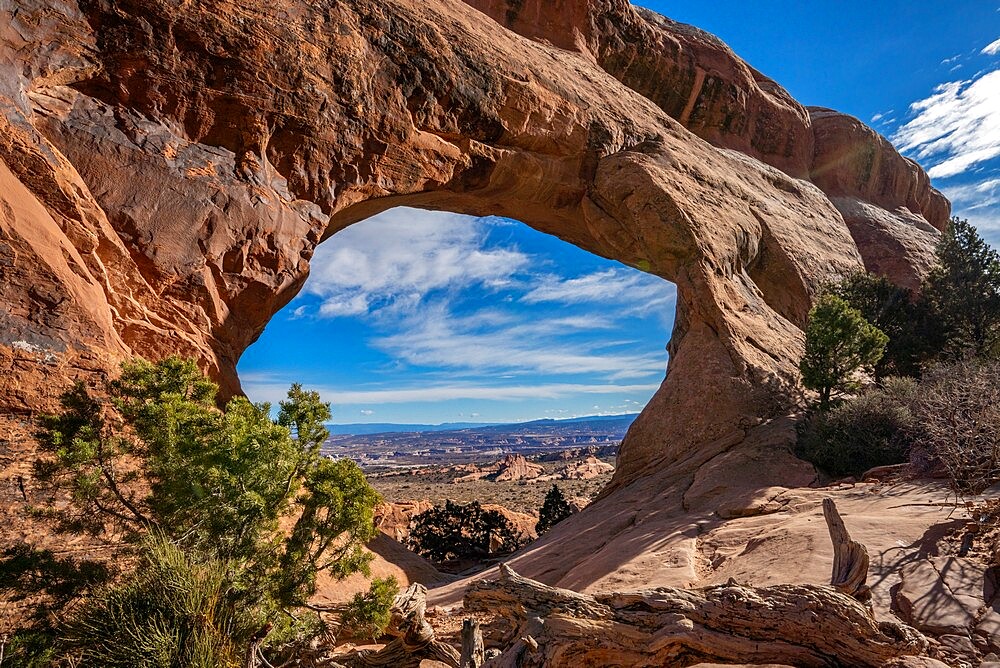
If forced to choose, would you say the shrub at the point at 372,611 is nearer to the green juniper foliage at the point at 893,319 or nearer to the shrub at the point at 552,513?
the shrub at the point at 552,513

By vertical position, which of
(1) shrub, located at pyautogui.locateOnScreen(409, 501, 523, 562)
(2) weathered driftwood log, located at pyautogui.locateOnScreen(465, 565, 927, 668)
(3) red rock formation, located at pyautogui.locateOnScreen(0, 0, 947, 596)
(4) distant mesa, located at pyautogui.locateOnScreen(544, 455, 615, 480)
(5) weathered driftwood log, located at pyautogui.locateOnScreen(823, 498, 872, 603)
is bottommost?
(4) distant mesa, located at pyautogui.locateOnScreen(544, 455, 615, 480)

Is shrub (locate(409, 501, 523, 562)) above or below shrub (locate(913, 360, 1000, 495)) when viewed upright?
Answer: below

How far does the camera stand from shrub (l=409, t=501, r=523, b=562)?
67.9 ft

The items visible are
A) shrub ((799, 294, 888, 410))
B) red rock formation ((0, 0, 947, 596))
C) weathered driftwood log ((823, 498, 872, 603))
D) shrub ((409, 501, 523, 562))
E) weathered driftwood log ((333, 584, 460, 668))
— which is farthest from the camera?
shrub ((409, 501, 523, 562))

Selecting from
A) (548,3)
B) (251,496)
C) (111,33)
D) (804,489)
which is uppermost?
(548,3)

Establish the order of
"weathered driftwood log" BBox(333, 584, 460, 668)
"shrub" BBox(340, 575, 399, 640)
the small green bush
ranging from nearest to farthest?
1. the small green bush
2. "shrub" BBox(340, 575, 399, 640)
3. "weathered driftwood log" BBox(333, 584, 460, 668)

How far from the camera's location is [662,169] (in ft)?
62.0

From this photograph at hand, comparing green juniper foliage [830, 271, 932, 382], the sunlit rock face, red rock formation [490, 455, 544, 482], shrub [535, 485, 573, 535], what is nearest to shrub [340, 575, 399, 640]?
the sunlit rock face

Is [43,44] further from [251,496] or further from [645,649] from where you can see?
[645,649]

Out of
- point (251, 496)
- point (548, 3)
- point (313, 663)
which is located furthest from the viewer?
point (548, 3)

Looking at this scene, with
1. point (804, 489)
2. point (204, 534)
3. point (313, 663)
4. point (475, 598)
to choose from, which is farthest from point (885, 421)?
point (204, 534)

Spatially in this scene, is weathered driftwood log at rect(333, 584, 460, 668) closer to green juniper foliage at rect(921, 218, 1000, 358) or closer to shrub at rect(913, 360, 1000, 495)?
shrub at rect(913, 360, 1000, 495)

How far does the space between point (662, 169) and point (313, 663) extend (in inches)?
726

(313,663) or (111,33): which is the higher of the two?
(111,33)
